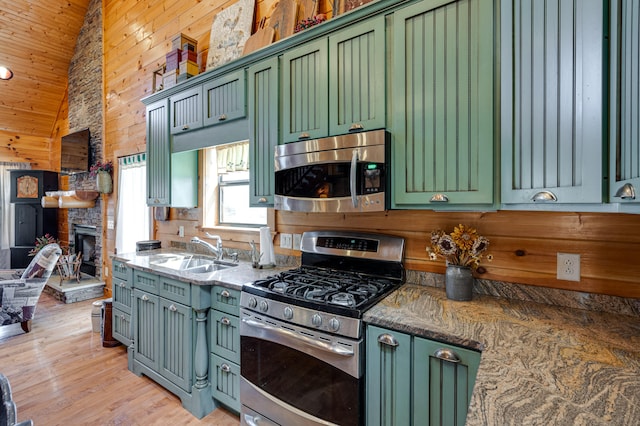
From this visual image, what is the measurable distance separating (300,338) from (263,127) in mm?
1400

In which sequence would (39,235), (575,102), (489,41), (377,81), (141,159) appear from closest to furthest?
(575,102), (489,41), (377,81), (141,159), (39,235)

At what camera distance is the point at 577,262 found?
1428mm

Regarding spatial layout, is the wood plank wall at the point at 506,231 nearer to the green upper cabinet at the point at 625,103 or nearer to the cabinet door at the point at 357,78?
the green upper cabinet at the point at 625,103

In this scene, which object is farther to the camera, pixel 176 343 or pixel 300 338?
pixel 176 343

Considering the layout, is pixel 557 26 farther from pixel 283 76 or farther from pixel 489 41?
pixel 283 76

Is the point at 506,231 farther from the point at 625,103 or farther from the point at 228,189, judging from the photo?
the point at 228,189

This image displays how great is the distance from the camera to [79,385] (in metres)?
2.44

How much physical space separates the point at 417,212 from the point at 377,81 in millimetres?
771

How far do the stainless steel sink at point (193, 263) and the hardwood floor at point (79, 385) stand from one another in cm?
93

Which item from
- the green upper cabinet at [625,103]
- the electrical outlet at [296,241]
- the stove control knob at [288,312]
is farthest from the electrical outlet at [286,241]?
the green upper cabinet at [625,103]

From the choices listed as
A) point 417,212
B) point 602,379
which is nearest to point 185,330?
point 417,212

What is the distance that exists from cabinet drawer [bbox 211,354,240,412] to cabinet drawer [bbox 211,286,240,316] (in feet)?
1.10

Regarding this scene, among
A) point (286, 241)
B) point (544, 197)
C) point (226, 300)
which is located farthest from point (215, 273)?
point (544, 197)

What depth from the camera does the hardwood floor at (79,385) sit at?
208 centimetres
